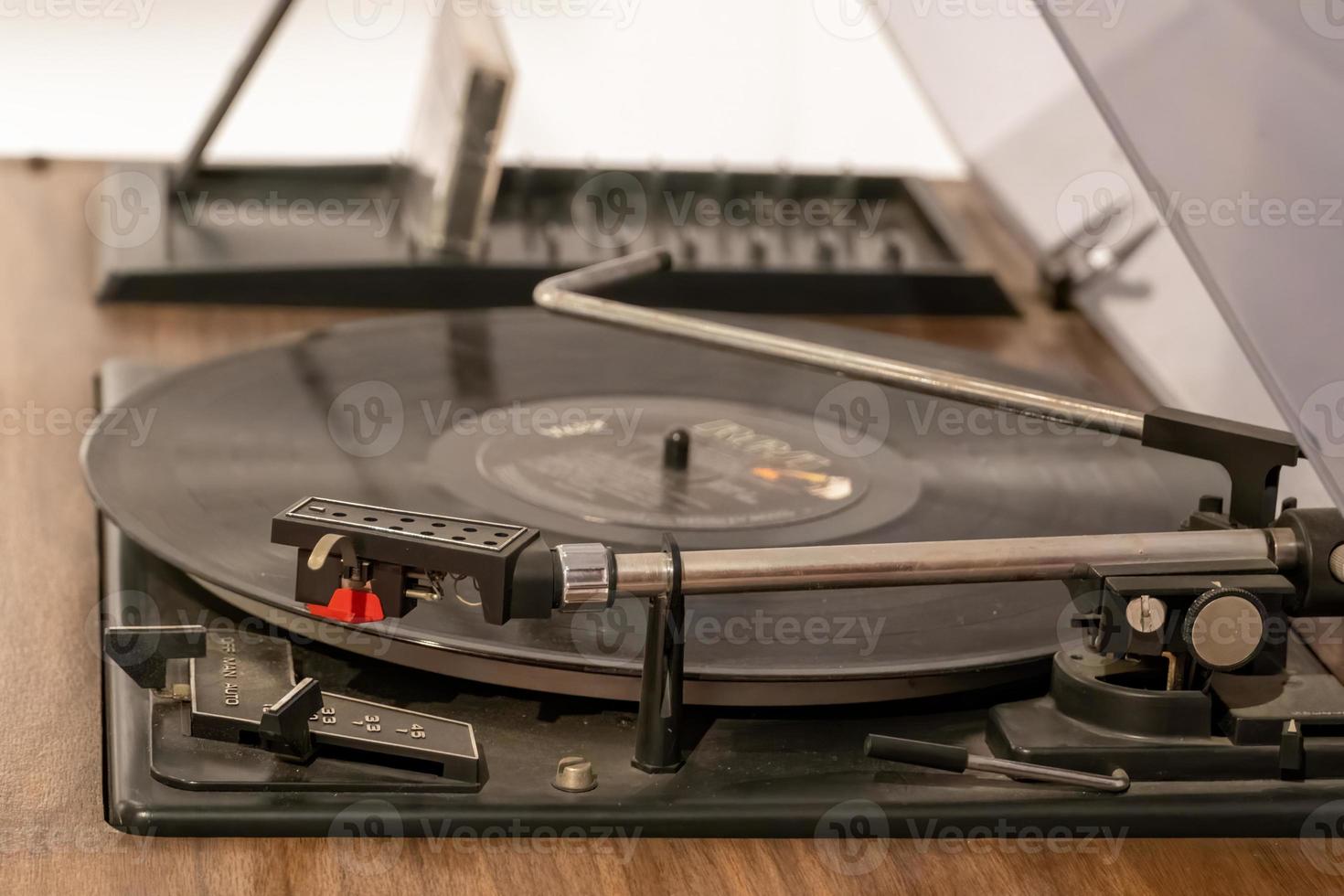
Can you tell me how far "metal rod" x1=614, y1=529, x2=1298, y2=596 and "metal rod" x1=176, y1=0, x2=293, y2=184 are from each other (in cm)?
108

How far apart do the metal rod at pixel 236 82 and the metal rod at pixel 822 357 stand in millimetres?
535

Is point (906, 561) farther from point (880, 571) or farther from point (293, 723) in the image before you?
point (293, 723)

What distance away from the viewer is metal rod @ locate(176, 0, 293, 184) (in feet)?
5.91

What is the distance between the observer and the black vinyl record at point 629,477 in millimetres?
1028

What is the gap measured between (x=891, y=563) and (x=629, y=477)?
0.46 metres

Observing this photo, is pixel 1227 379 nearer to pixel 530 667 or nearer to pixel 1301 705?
pixel 1301 705

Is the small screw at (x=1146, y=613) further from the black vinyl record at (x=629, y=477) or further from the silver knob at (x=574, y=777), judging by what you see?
the silver knob at (x=574, y=777)

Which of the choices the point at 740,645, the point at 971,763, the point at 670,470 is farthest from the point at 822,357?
the point at 971,763

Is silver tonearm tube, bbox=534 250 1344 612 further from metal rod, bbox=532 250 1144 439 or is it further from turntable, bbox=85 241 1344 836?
metal rod, bbox=532 250 1144 439

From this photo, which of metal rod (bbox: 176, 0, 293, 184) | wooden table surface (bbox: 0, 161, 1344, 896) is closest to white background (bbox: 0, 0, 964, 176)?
metal rod (bbox: 176, 0, 293, 184)

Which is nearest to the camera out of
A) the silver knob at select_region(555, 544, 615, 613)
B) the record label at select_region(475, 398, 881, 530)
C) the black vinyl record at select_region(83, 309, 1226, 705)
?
the silver knob at select_region(555, 544, 615, 613)

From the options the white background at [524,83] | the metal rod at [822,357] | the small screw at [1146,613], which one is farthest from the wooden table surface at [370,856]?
the white background at [524,83]

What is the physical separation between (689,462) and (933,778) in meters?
0.45

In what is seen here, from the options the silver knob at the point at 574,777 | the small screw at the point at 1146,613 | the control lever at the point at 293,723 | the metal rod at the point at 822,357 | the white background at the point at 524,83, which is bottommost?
the silver knob at the point at 574,777
